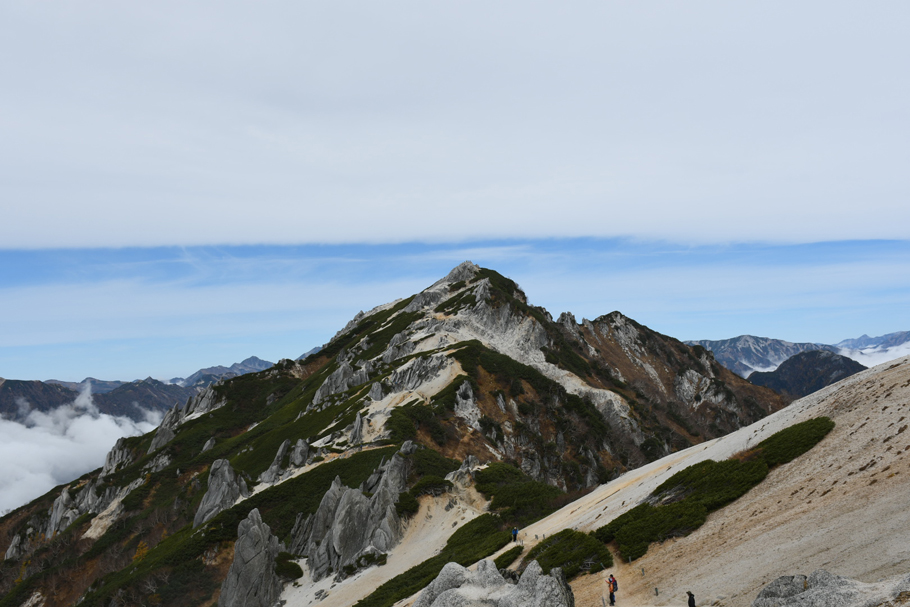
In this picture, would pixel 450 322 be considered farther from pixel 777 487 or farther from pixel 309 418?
pixel 777 487

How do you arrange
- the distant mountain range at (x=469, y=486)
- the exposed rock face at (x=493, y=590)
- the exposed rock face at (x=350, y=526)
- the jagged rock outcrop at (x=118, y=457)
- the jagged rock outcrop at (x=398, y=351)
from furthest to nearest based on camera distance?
the jagged rock outcrop at (x=118, y=457) < the jagged rock outcrop at (x=398, y=351) < the exposed rock face at (x=350, y=526) < the distant mountain range at (x=469, y=486) < the exposed rock face at (x=493, y=590)

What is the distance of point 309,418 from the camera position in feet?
335

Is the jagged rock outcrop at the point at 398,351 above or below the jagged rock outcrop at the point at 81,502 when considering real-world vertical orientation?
above

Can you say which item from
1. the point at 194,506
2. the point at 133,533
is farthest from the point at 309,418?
the point at 133,533

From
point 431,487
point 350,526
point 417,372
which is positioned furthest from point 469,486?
point 417,372

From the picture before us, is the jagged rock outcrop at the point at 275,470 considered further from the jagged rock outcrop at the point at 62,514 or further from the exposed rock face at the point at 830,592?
the jagged rock outcrop at the point at 62,514

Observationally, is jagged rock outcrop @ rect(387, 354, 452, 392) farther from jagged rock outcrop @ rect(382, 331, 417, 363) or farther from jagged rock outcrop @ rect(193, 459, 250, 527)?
jagged rock outcrop @ rect(193, 459, 250, 527)

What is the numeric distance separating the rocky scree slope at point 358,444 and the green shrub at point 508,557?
1894 centimetres

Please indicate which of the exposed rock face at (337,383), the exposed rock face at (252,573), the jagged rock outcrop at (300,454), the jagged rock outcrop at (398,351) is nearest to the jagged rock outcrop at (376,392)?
the jagged rock outcrop at (300,454)

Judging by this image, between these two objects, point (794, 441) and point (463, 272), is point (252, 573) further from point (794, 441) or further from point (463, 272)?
point (463, 272)

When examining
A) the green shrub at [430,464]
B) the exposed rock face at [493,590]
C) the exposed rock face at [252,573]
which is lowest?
the exposed rock face at [252,573]

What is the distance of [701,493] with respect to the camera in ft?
97.7

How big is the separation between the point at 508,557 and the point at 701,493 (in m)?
13.3

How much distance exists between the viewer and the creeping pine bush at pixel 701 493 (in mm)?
27333
